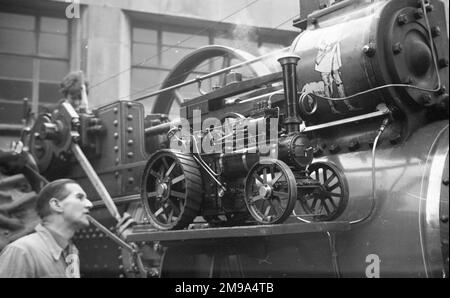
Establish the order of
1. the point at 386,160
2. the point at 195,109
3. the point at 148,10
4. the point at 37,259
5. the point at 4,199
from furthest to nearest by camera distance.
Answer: the point at 4,199 < the point at 195,109 < the point at 148,10 < the point at 386,160 < the point at 37,259

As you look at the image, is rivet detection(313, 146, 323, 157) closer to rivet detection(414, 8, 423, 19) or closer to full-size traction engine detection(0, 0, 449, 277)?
full-size traction engine detection(0, 0, 449, 277)

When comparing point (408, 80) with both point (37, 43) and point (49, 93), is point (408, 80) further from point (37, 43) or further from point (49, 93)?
point (49, 93)

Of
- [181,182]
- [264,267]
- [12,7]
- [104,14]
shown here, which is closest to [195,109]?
[181,182]

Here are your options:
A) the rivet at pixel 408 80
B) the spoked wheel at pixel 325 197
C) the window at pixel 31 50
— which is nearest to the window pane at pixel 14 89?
the window at pixel 31 50

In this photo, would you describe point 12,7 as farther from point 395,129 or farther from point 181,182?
point 395,129

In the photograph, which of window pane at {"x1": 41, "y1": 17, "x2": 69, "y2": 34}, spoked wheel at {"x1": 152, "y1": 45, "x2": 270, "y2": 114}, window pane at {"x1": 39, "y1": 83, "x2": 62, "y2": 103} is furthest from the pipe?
window pane at {"x1": 41, "y1": 17, "x2": 69, "y2": 34}

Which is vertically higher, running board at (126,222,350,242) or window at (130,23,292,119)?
window at (130,23,292,119)

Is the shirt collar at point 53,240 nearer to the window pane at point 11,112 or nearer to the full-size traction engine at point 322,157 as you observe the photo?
the full-size traction engine at point 322,157

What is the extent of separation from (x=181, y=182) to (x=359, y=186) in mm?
673

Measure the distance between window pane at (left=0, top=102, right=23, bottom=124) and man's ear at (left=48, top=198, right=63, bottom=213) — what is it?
119 cm

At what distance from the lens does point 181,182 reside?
7.79 feet

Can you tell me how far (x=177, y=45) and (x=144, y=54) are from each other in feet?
0.44

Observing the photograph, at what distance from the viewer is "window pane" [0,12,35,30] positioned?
2.53 metres

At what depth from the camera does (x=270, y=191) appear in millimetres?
2010
